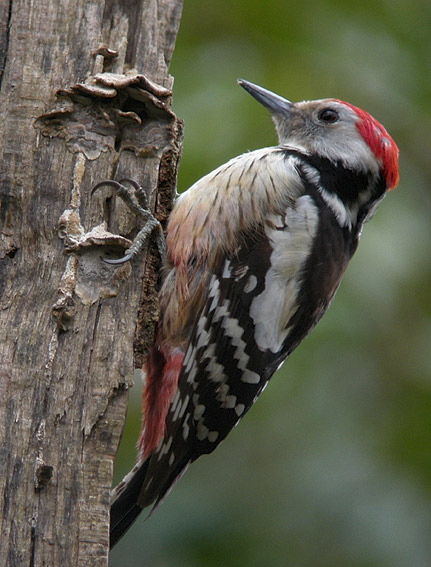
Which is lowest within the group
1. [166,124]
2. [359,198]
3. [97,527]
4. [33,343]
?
[97,527]

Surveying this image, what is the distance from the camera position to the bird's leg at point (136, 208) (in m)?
2.92

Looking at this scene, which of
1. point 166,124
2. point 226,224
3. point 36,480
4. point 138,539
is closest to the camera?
point 36,480

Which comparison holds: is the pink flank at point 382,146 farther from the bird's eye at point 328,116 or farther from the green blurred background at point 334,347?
the green blurred background at point 334,347

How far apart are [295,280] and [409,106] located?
155cm

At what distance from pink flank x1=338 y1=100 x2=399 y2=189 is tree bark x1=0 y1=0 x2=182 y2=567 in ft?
3.62

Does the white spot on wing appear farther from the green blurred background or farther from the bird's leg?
the green blurred background

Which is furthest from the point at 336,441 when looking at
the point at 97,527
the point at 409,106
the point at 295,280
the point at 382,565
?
the point at 97,527

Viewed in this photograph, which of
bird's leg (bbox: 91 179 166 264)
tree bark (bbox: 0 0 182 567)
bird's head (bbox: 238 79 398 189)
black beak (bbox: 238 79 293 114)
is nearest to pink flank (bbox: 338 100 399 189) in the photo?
bird's head (bbox: 238 79 398 189)

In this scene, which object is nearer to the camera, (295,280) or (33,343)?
(33,343)

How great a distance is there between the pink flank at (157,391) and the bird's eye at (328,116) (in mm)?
1455

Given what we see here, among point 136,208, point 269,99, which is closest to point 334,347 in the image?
point 269,99

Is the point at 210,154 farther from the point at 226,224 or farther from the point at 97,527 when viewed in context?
the point at 97,527

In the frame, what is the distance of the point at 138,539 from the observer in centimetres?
477

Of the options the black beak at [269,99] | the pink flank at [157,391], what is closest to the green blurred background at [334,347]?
the black beak at [269,99]
